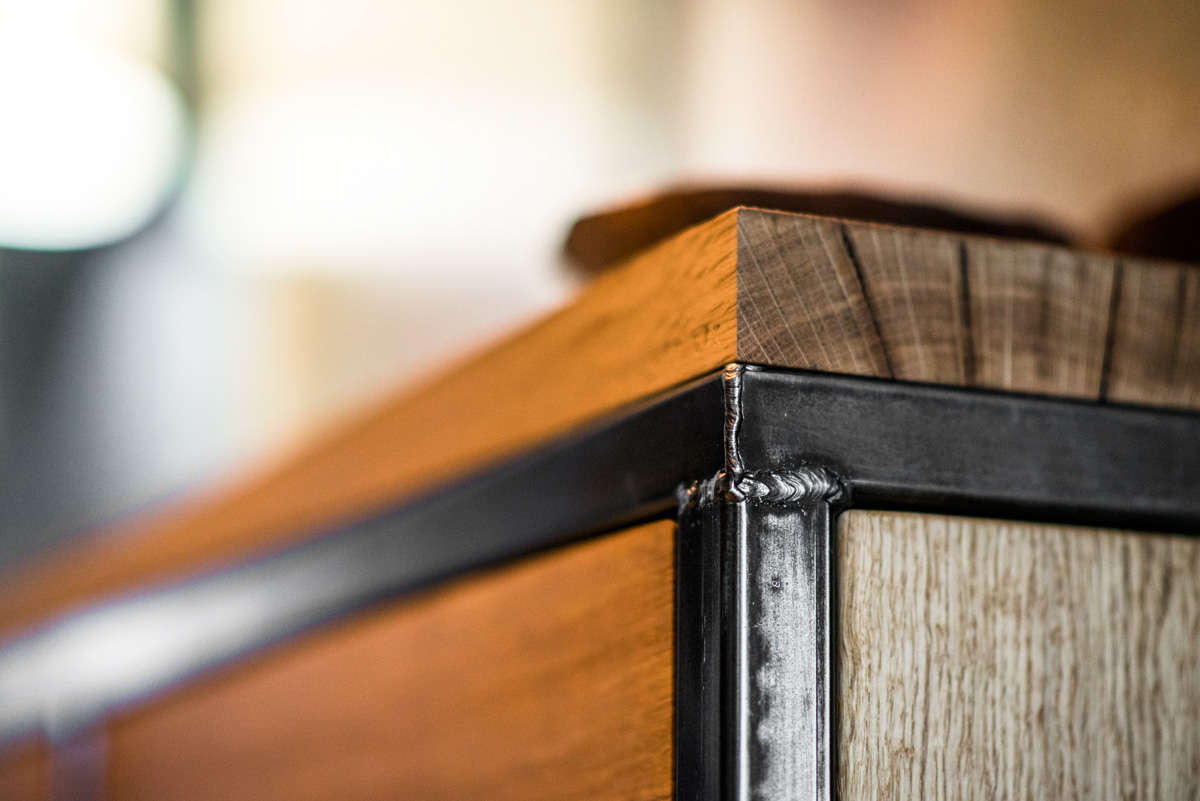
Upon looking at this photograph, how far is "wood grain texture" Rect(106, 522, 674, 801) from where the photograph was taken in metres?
0.34

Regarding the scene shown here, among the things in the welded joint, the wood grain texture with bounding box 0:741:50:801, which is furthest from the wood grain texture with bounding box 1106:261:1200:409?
the wood grain texture with bounding box 0:741:50:801

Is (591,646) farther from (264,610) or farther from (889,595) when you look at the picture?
(264,610)

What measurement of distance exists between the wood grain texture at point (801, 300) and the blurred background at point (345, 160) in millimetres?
589

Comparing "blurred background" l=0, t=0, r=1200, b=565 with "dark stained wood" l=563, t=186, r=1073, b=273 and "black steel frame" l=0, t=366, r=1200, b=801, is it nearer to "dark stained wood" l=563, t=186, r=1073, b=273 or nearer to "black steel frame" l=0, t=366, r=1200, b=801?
"dark stained wood" l=563, t=186, r=1073, b=273

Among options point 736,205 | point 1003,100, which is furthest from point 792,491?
point 1003,100

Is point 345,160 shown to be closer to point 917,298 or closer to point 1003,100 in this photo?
point 1003,100

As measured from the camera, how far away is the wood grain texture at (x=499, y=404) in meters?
0.32

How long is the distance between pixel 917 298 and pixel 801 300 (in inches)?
1.5

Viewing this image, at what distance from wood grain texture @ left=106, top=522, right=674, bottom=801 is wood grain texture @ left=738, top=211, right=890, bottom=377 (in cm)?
7

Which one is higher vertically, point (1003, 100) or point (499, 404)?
point (1003, 100)

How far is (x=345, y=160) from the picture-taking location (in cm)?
188

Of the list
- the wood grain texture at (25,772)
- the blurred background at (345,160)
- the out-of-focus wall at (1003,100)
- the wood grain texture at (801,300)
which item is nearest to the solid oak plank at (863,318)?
the wood grain texture at (801,300)

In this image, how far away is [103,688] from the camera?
824 millimetres

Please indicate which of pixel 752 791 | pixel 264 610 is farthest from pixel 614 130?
pixel 752 791
